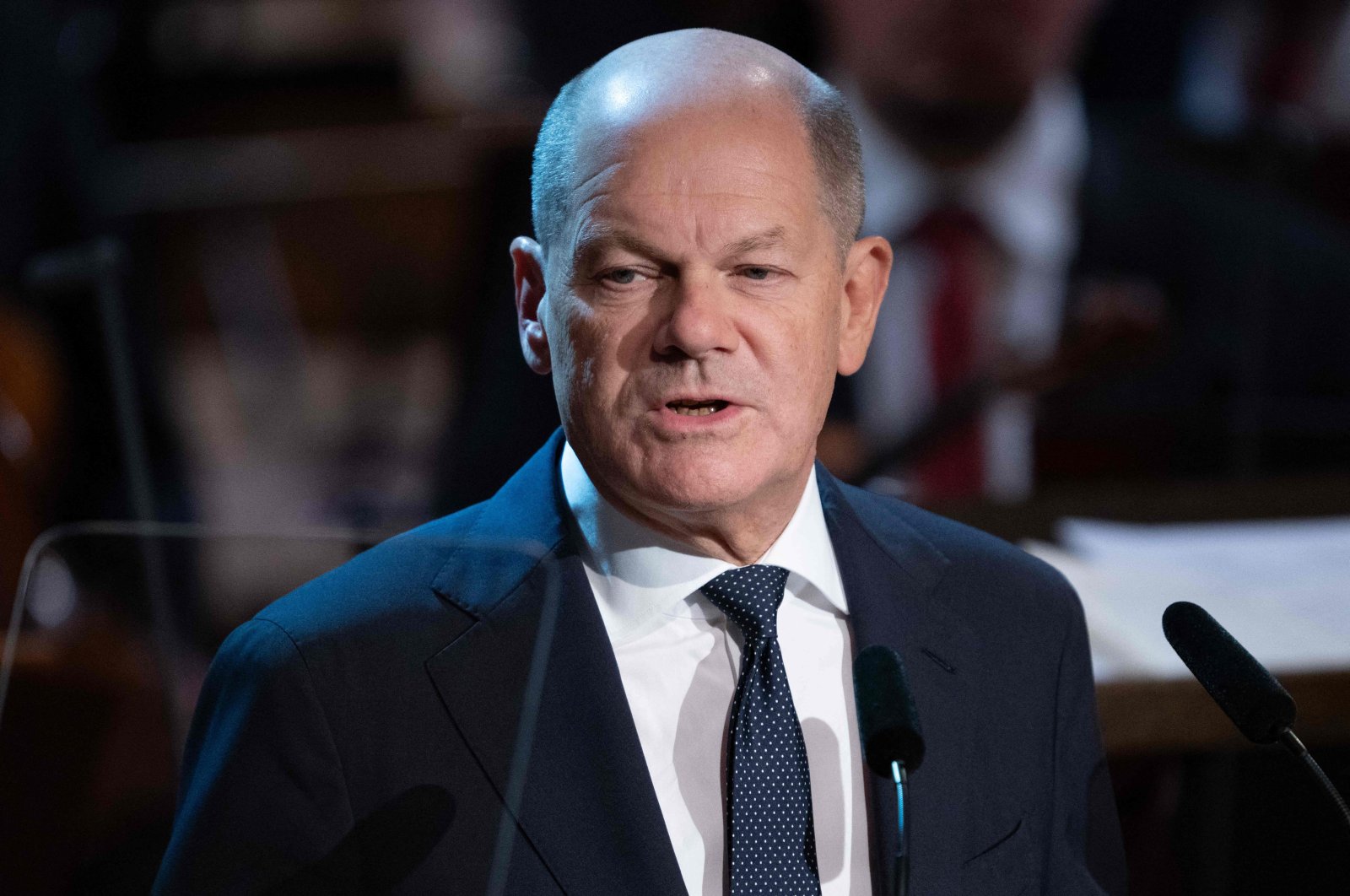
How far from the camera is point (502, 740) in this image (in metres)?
0.87

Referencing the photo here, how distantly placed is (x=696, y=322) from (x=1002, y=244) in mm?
1908

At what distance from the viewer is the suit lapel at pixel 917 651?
0.93m

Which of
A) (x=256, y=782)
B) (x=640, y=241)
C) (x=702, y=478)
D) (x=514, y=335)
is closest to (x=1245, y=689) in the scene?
(x=702, y=478)

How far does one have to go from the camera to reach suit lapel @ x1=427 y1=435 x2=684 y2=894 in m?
0.86

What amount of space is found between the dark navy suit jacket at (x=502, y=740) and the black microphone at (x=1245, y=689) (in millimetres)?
190

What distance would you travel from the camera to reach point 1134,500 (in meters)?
1.90

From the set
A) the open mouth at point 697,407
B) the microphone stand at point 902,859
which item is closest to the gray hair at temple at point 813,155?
the open mouth at point 697,407

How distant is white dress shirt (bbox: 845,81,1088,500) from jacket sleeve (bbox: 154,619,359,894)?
5.99 feet

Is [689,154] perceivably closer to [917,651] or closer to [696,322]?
[696,322]

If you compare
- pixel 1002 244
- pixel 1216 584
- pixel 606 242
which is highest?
pixel 606 242

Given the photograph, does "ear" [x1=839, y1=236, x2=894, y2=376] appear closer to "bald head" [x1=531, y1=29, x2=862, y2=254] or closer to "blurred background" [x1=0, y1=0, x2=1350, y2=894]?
"bald head" [x1=531, y1=29, x2=862, y2=254]

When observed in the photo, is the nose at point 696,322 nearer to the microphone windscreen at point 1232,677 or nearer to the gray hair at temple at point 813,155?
the gray hair at temple at point 813,155

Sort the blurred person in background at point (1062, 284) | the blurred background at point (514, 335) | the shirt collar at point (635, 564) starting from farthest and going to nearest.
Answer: the blurred person in background at point (1062, 284) < the shirt collar at point (635, 564) < the blurred background at point (514, 335)

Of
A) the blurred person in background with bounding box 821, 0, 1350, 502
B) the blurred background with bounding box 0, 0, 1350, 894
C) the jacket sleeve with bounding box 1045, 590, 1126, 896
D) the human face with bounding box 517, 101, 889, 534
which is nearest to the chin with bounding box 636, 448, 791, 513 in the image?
the human face with bounding box 517, 101, 889, 534
